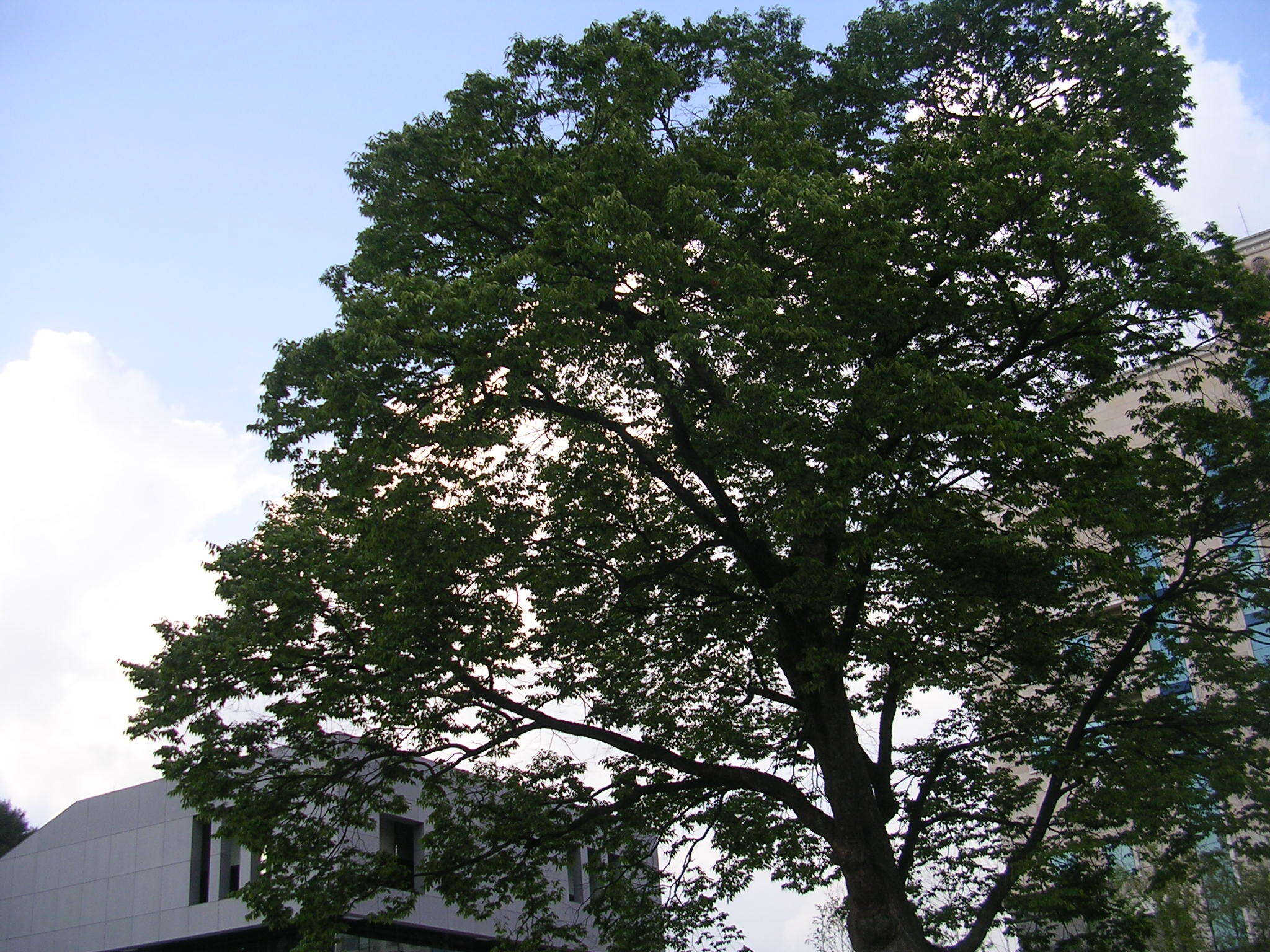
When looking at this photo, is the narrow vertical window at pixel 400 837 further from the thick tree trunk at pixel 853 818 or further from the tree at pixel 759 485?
the thick tree trunk at pixel 853 818

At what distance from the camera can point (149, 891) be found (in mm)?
25234

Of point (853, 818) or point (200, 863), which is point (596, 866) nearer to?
point (853, 818)

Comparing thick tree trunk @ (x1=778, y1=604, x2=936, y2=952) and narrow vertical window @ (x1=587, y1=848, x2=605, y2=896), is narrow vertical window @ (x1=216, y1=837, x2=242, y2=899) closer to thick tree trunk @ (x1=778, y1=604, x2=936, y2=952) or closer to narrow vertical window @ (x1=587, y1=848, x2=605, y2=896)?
narrow vertical window @ (x1=587, y1=848, x2=605, y2=896)

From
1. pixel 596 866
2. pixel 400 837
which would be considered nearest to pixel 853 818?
pixel 596 866

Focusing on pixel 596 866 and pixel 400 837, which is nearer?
pixel 596 866

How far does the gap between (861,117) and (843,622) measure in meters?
7.79

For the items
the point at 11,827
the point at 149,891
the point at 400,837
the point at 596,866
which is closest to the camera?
the point at 596,866

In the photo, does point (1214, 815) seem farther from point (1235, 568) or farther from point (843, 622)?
point (843, 622)

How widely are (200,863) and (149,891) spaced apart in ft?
4.88

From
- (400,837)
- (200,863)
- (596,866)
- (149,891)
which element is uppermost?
(400,837)

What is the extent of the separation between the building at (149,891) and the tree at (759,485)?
11876 millimetres

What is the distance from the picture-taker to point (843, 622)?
1221 centimetres

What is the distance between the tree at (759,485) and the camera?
1127cm

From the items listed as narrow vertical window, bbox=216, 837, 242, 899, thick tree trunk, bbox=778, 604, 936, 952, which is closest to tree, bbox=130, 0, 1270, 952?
thick tree trunk, bbox=778, 604, 936, 952
